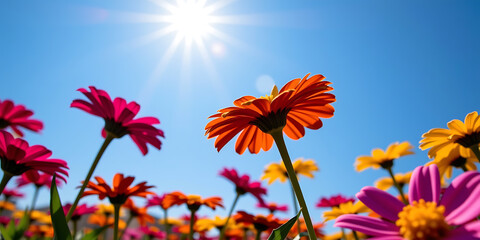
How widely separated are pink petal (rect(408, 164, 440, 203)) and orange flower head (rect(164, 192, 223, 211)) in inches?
78.0

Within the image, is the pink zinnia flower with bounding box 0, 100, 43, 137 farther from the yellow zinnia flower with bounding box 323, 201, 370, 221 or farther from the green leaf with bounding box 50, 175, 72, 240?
the yellow zinnia flower with bounding box 323, 201, 370, 221

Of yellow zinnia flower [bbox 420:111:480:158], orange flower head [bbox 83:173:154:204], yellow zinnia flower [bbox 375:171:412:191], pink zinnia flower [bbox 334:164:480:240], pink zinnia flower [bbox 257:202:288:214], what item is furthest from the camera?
pink zinnia flower [bbox 257:202:288:214]

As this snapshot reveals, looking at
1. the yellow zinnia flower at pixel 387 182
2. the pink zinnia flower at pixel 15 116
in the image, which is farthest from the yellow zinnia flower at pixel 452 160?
the pink zinnia flower at pixel 15 116

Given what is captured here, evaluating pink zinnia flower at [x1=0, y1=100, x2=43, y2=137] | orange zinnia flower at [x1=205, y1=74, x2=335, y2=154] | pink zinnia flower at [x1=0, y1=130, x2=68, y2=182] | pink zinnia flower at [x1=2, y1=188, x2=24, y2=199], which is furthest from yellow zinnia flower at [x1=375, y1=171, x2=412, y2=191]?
pink zinnia flower at [x1=2, y1=188, x2=24, y2=199]

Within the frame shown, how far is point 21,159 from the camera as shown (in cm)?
167

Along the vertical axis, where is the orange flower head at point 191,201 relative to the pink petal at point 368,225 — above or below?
above

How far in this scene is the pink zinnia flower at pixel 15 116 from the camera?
10.6ft

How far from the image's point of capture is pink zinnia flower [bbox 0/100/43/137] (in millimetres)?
3232

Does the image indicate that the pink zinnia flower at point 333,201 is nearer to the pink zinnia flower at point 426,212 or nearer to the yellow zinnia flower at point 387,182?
the yellow zinnia flower at point 387,182

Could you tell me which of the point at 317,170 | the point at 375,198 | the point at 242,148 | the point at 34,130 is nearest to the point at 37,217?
the point at 34,130

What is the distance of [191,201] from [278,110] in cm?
153

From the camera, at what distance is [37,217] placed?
552 centimetres

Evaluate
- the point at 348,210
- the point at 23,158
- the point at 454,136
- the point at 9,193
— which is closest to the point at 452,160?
the point at 454,136

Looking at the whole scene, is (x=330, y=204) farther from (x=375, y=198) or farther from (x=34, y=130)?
(x=34, y=130)
